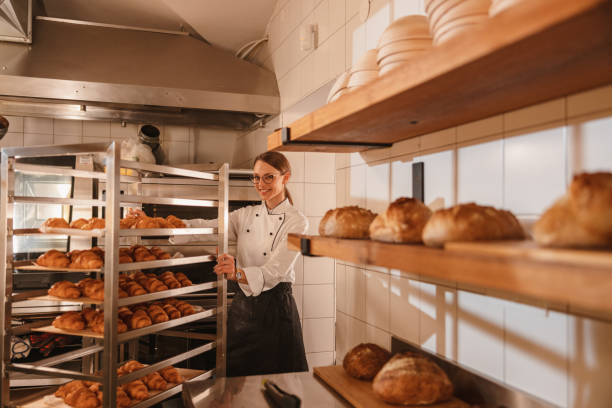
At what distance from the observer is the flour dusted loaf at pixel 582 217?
55 cm

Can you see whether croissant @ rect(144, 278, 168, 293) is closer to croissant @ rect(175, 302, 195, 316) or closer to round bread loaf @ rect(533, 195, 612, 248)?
croissant @ rect(175, 302, 195, 316)

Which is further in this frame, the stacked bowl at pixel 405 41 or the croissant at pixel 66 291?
the croissant at pixel 66 291

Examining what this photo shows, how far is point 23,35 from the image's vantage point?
2.76 metres

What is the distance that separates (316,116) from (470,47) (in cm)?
60

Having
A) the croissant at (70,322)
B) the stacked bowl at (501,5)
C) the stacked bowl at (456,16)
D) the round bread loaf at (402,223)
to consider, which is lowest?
the croissant at (70,322)

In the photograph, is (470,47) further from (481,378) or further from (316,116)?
(481,378)

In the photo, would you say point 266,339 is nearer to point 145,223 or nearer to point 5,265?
point 145,223

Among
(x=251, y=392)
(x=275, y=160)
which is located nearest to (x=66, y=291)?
(x=251, y=392)

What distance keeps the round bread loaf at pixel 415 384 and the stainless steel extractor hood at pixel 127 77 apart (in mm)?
2271

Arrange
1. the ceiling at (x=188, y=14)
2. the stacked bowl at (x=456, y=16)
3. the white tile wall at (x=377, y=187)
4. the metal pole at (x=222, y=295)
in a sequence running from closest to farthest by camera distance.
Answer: the stacked bowl at (x=456, y=16) < the white tile wall at (x=377, y=187) < the metal pole at (x=222, y=295) < the ceiling at (x=188, y=14)

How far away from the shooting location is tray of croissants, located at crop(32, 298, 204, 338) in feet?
5.57

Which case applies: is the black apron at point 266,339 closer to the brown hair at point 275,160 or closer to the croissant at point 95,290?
the brown hair at point 275,160

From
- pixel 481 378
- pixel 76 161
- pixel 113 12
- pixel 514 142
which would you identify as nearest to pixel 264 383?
pixel 481 378

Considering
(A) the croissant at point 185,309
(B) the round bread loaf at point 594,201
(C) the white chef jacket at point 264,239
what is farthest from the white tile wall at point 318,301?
(B) the round bread loaf at point 594,201
